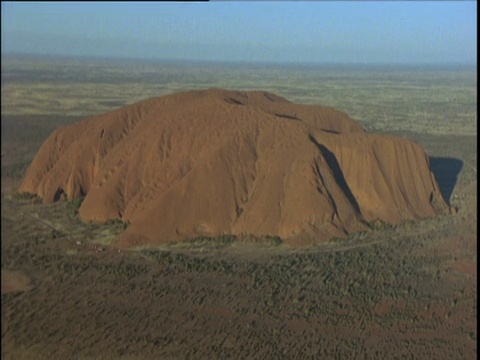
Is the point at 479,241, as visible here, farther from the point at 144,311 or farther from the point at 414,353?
the point at 144,311

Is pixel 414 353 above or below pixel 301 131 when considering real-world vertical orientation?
below

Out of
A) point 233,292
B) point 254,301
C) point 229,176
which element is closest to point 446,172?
point 229,176

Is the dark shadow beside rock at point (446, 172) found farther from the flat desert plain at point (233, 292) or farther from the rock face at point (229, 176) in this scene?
the flat desert plain at point (233, 292)

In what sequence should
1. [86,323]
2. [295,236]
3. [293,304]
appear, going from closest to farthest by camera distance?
[86,323] < [293,304] < [295,236]

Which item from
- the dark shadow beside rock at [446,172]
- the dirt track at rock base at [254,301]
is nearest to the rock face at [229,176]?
the dirt track at rock base at [254,301]

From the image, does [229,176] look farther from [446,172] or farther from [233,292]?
[446,172]

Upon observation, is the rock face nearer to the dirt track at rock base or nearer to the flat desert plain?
the flat desert plain

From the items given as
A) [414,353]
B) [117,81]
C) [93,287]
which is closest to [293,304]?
[414,353]

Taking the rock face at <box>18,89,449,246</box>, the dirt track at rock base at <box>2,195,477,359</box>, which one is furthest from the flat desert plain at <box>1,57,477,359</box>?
the rock face at <box>18,89,449,246</box>
